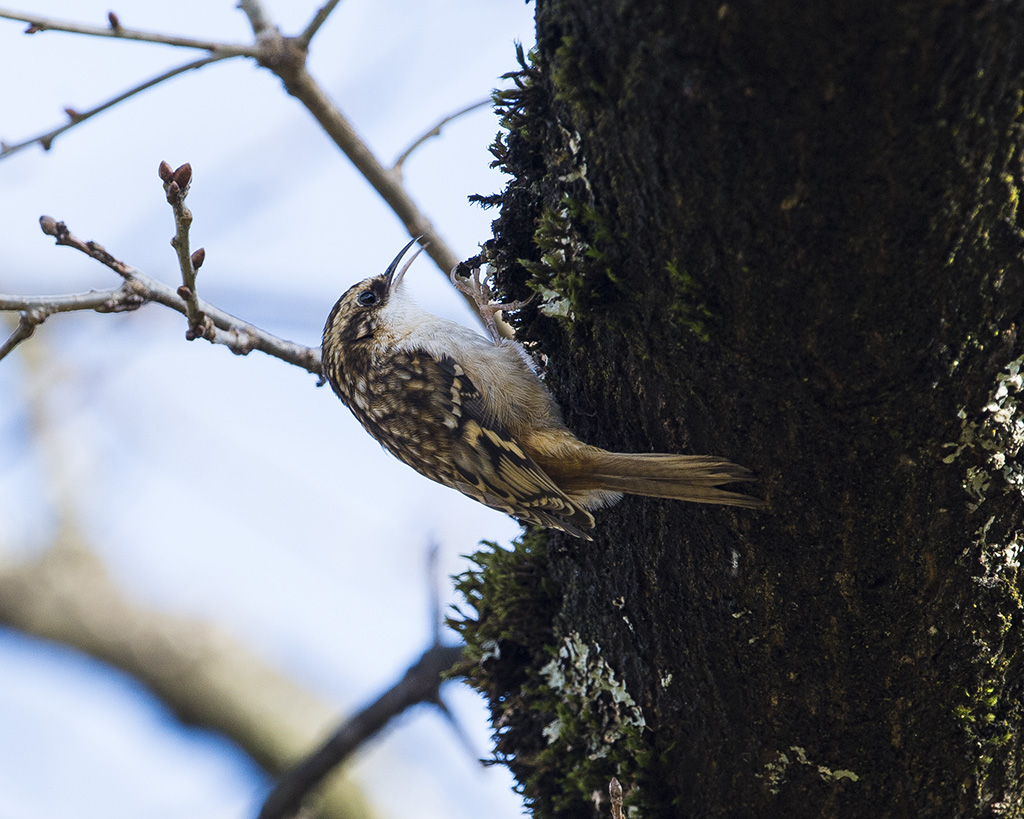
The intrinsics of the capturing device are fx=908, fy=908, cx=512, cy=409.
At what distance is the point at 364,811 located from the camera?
13.0ft

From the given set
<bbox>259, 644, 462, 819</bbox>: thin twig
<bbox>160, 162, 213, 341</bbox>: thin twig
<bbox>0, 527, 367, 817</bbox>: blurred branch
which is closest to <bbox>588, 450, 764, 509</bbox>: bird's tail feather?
<bbox>160, 162, 213, 341</bbox>: thin twig

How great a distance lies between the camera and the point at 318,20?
2.20m

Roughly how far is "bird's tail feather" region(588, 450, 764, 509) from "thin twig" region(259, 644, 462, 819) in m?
1.18

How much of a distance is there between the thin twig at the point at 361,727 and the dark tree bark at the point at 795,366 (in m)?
0.85

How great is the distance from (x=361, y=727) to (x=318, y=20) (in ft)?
6.50

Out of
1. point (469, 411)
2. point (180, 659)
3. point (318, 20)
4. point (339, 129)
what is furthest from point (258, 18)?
point (180, 659)

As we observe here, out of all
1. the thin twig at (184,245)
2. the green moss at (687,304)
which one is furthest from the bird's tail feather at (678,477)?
the thin twig at (184,245)

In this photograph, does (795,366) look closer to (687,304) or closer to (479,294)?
(687,304)

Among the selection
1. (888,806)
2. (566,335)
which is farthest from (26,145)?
(888,806)

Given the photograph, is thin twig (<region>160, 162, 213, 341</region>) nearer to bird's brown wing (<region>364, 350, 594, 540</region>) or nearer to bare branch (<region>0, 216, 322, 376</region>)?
bare branch (<region>0, 216, 322, 376</region>)

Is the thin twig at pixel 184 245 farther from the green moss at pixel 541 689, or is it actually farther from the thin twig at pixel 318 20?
the green moss at pixel 541 689

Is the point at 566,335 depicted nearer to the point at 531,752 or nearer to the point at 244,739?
the point at 531,752

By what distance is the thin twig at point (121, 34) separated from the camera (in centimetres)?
185

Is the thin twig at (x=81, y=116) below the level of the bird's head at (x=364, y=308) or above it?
above
